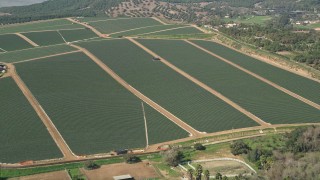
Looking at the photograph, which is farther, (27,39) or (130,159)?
(27,39)

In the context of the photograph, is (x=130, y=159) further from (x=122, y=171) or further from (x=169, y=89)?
(x=169, y=89)

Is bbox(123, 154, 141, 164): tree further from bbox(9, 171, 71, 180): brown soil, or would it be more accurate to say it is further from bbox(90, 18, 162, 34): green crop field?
bbox(90, 18, 162, 34): green crop field

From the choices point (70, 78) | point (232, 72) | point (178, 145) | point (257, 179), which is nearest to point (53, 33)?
point (70, 78)

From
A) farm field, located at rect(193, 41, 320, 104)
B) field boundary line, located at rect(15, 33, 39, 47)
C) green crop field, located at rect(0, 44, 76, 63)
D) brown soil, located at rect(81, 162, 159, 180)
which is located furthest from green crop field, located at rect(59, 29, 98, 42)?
brown soil, located at rect(81, 162, 159, 180)

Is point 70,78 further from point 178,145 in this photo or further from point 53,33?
point 53,33

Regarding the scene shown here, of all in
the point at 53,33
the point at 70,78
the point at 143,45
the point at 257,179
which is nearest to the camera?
the point at 257,179

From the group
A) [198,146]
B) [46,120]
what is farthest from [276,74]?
[46,120]

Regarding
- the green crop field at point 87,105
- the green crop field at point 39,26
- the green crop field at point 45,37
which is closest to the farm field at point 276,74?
the green crop field at point 87,105
